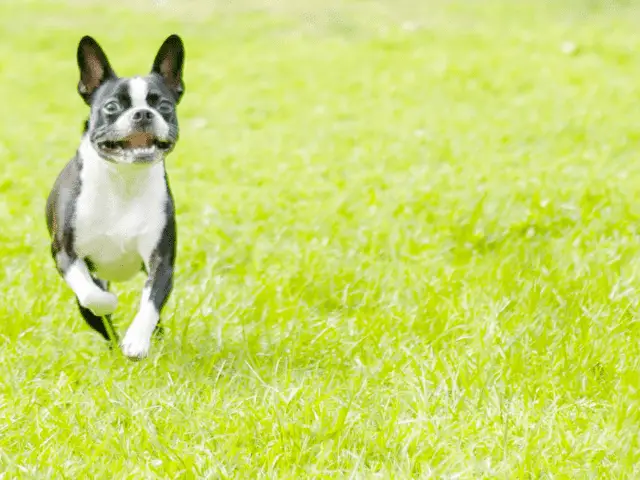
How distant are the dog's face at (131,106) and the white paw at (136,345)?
58 centimetres

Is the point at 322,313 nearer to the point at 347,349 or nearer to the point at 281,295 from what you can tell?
the point at 281,295

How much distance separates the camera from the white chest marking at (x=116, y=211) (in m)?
3.21

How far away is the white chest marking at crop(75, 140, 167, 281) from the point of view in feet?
10.5

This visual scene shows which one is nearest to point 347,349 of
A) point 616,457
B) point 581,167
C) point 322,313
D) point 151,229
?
point 322,313

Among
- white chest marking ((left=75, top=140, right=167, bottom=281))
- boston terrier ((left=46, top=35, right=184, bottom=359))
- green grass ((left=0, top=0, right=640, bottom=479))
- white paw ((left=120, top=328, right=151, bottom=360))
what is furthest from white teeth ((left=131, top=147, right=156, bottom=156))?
green grass ((left=0, top=0, right=640, bottom=479))

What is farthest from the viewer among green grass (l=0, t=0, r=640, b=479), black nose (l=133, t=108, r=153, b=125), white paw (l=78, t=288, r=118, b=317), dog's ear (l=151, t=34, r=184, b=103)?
dog's ear (l=151, t=34, r=184, b=103)

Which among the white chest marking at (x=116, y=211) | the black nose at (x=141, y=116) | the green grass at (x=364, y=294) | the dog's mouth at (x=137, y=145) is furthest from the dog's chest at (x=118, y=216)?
the green grass at (x=364, y=294)

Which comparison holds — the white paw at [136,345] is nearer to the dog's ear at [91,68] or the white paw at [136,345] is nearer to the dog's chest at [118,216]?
the dog's chest at [118,216]

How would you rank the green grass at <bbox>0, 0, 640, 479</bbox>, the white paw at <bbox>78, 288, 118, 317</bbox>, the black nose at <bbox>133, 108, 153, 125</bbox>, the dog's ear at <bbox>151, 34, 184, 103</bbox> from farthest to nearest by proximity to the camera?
the dog's ear at <bbox>151, 34, 184, 103</bbox> < the white paw at <bbox>78, 288, 118, 317</bbox> < the black nose at <bbox>133, 108, 153, 125</bbox> < the green grass at <bbox>0, 0, 640, 479</bbox>

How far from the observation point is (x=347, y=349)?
11.8ft

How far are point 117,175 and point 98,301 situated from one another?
1.44 ft

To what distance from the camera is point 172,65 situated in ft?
10.9

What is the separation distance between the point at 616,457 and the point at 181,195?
3.90m

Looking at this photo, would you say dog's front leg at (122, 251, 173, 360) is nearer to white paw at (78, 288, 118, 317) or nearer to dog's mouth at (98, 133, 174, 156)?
white paw at (78, 288, 118, 317)
